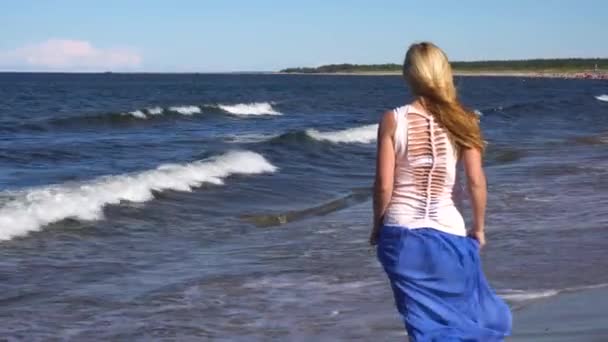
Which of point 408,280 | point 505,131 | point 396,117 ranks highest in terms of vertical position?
point 396,117

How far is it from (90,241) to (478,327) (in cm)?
764

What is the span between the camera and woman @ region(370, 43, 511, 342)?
4246 millimetres

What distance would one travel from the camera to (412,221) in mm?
4340

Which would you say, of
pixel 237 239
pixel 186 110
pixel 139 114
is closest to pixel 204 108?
pixel 186 110

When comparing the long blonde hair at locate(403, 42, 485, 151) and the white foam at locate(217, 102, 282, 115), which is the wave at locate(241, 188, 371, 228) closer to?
the long blonde hair at locate(403, 42, 485, 151)

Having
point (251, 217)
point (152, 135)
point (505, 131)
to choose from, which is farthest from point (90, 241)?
point (505, 131)

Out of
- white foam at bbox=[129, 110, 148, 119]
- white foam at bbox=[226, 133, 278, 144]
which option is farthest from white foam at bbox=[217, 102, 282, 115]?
white foam at bbox=[226, 133, 278, 144]

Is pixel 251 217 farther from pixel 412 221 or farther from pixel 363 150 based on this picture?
pixel 363 150

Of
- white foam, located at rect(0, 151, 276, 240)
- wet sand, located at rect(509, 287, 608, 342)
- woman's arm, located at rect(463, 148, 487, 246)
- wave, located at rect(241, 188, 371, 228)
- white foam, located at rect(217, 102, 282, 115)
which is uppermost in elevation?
woman's arm, located at rect(463, 148, 487, 246)

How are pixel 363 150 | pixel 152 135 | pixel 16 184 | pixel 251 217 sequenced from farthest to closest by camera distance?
pixel 152 135 → pixel 363 150 → pixel 16 184 → pixel 251 217

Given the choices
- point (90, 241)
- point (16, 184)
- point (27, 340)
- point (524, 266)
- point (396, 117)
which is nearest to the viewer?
point (396, 117)

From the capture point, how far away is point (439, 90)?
167 inches

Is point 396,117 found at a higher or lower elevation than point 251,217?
higher

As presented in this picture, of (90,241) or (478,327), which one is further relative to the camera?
(90,241)
